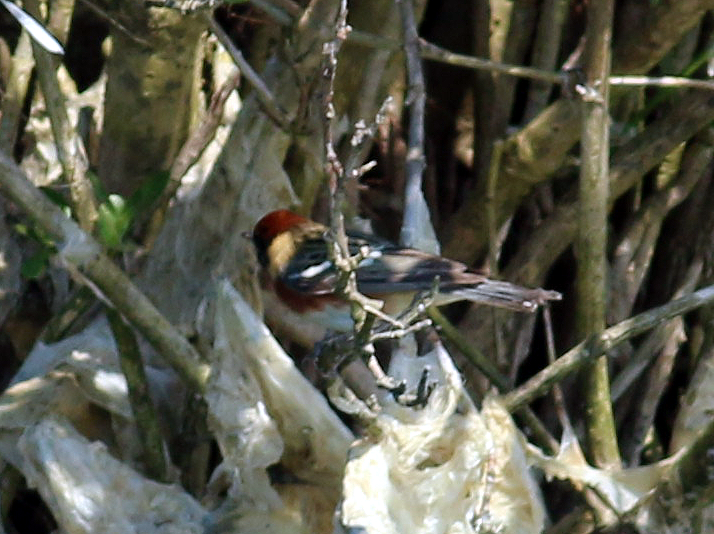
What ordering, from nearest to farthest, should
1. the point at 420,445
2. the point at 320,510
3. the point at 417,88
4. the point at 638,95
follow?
the point at 420,445 < the point at 320,510 < the point at 417,88 < the point at 638,95

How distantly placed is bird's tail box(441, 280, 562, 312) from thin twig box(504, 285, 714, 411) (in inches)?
11.7

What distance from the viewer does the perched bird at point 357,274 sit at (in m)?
3.35

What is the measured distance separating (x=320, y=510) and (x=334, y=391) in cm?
54

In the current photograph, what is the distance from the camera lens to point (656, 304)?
13.1 ft

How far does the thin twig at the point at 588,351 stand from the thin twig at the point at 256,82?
32.7 inches

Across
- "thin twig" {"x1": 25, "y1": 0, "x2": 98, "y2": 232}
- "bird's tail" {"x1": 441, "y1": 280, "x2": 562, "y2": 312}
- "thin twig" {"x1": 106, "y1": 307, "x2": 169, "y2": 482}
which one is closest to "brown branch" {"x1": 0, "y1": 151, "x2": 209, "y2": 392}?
"thin twig" {"x1": 106, "y1": 307, "x2": 169, "y2": 482}

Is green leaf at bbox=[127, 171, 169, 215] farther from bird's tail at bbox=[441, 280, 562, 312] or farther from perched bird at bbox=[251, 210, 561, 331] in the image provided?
bird's tail at bbox=[441, 280, 562, 312]

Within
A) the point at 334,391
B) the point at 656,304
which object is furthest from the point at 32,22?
the point at 656,304

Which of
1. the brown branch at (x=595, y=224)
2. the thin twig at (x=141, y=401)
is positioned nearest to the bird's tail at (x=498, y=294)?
the brown branch at (x=595, y=224)

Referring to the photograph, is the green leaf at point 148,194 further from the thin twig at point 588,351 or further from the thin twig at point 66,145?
the thin twig at point 588,351

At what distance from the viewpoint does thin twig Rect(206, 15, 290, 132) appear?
3.02 metres

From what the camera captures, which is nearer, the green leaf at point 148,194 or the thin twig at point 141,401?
the thin twig at point 141,401

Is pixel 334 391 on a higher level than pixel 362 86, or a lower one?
lower

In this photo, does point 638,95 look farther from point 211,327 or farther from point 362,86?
point 211,327
